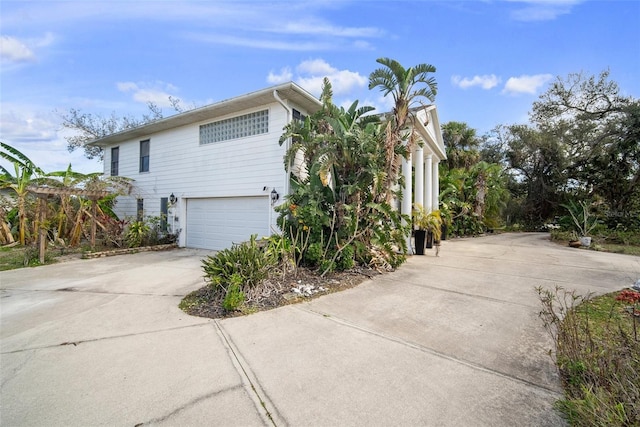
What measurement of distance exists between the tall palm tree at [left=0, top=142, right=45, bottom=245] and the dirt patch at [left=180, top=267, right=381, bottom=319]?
10.5 meters

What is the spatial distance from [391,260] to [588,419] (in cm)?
→ 503

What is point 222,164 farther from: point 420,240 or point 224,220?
point 420,240

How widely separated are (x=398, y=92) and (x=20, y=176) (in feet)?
45.5

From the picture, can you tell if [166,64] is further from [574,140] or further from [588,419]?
[574,140]

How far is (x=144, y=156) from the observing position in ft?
42.2

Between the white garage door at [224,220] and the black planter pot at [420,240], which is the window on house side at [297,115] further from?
the black planter pot at [420,240]

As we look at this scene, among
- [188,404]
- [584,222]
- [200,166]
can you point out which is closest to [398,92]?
[188,404]

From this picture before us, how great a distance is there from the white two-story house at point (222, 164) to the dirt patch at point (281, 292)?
2369mm

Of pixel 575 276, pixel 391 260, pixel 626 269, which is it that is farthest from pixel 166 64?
pixel 626 269

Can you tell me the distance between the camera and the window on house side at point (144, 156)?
501 inches

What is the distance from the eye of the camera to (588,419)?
6.23 ft

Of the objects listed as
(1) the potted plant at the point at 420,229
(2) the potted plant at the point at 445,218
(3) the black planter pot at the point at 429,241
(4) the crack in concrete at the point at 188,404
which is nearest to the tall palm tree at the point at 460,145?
(2) the potted plant at the point at 445,218

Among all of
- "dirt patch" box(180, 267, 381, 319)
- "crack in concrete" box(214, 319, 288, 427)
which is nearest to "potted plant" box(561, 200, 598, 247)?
"dirt patch" box(180, 267, 381, 319)

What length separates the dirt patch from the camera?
443cm
